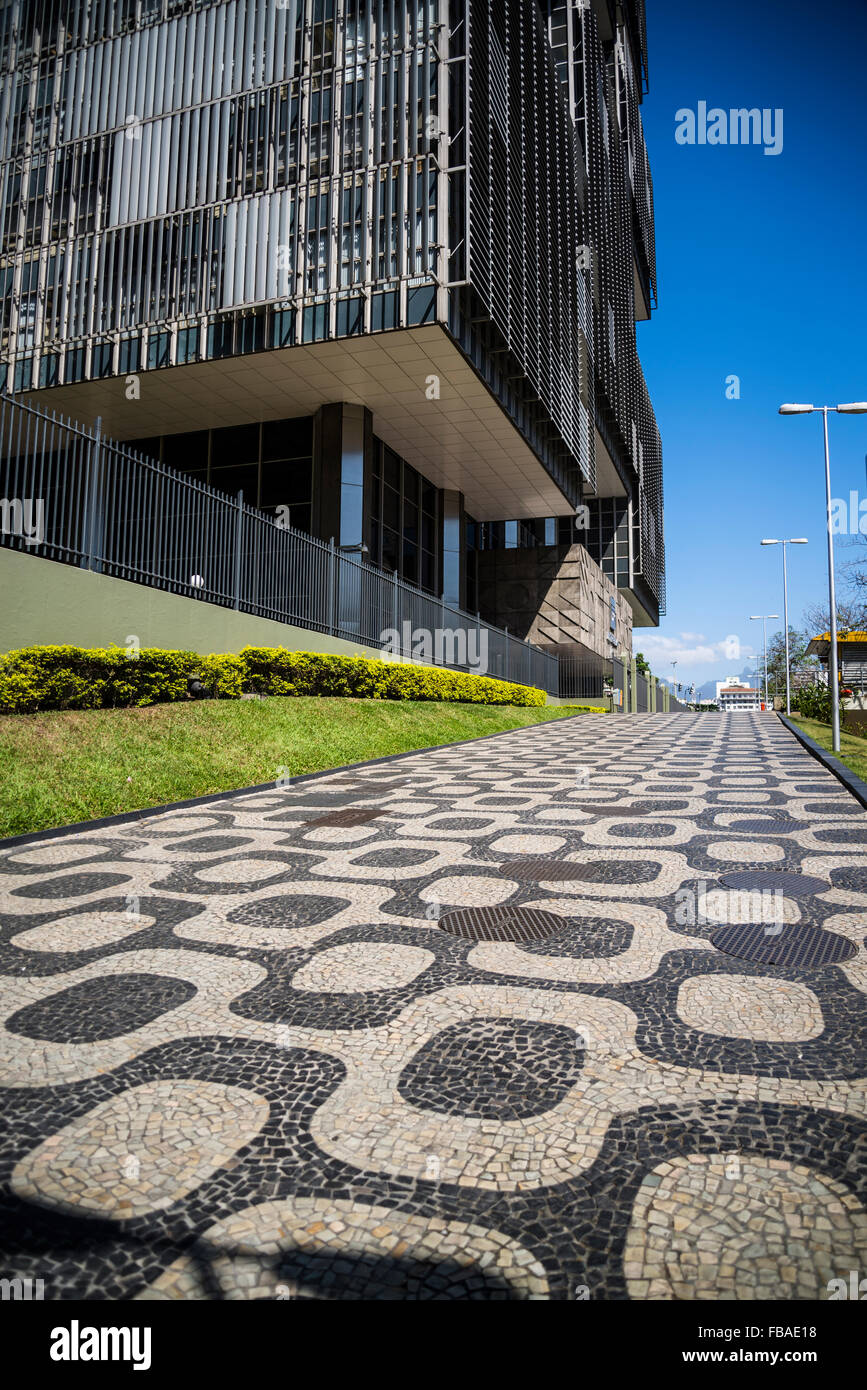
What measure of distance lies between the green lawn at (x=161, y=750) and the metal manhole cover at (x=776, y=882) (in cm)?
494

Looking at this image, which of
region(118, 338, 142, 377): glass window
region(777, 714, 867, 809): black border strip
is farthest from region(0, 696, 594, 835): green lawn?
region(118, 338, 142, 377): glass window

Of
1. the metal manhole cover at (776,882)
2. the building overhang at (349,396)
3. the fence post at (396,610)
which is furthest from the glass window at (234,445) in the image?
the metal manhole cover at (776,882)

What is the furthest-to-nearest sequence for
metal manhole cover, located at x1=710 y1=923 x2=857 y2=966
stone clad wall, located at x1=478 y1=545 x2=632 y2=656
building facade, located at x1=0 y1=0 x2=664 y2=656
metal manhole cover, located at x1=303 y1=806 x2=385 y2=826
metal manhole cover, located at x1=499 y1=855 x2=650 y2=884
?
stone clad wall, located at x1=478 y1=545 x2=632 y2=656 → building facade, located at x1=0 y1=0 x2=664 y2=656 → metal manhole cover, located at x1=303 y1=806 x2=385 y2=826 → metal manhole cover, located at x1=499 y1=855 x2=650 y2=884 → metal manhole cover, located at x1=710 y1=923 x2=857 y2=966

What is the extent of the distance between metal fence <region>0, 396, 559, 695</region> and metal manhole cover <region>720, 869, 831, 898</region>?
8.13 m

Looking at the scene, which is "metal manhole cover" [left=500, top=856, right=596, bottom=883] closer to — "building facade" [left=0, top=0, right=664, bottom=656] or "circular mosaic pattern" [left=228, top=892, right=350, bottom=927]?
"circular mosaic pattern" [left=228, top=892, right=350, bottom=927]

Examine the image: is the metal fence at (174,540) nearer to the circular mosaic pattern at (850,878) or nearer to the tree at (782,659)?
the circular mosaic pattern at (850,878)

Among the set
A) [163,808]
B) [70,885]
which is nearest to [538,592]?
[163,808]

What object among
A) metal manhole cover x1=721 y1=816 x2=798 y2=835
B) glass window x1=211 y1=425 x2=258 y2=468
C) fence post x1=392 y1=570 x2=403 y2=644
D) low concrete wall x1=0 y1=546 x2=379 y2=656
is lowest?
metal manhole cover x1=721 y1=816 x2=798 y2=835

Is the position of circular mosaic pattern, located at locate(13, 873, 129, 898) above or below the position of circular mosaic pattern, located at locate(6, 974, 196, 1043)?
below

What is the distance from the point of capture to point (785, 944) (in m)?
3.15

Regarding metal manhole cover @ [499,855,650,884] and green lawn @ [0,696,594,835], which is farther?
green lawn @ [0,696,594,835]

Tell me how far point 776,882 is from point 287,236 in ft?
→ 58.8

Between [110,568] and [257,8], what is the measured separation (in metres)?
16.2

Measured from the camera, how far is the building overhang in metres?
17.4
